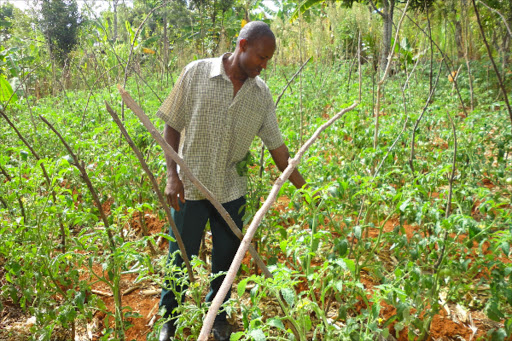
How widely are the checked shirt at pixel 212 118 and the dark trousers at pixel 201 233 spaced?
8 cm

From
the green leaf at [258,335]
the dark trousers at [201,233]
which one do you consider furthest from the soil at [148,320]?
the green leaf at [258,335]

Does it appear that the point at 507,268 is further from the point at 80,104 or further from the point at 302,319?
the point at 80,104

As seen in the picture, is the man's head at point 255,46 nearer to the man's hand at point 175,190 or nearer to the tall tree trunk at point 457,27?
the man's hand at point 175,190

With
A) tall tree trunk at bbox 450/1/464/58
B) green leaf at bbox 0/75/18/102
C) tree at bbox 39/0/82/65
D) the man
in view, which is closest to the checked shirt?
the man

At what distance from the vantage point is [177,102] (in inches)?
75.1

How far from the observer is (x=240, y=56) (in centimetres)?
182

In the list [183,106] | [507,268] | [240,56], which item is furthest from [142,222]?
[507,268]

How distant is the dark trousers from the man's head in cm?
73

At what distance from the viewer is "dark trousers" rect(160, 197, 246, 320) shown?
1959 mm

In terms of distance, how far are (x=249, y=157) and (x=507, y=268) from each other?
49.1 inches

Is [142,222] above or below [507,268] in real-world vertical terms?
below

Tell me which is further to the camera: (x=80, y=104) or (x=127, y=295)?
(x=80, y=104)

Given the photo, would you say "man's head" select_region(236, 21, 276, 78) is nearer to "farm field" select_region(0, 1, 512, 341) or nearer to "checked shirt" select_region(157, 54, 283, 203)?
"checked shirt" select_region(157, 54, 283, 203)

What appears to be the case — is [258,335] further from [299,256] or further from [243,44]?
[243,44]
